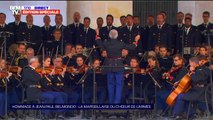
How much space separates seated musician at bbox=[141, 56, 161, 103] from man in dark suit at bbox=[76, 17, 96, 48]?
2369mm

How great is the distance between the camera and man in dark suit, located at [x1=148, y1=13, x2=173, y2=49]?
51.5ft

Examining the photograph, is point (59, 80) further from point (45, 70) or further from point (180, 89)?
point (180, 89)

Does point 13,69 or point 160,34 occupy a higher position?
point 160,34

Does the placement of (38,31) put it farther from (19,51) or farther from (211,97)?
(211,97)

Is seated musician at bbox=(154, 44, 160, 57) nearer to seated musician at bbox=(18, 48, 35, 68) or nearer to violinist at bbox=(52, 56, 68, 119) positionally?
violinist at bbox=(52, 56, 68, 119)

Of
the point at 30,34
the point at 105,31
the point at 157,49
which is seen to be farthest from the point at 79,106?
the point at 30,34

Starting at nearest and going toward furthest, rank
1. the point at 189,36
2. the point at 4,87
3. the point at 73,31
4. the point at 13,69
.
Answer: the point at 4,87 → the point at 13,69 → the point at 189,36 → the point at 73,31

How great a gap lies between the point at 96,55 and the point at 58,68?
5.31 ft

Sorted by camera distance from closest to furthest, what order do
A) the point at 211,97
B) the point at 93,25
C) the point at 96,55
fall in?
the point at 211,97 → the point at 96,55 → the point at 93,25

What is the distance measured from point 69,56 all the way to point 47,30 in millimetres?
1746

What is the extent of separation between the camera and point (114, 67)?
13.4 meters

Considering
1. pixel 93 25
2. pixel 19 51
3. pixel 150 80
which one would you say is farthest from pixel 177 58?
pixel 93 25

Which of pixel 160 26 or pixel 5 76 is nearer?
pixel 5 76

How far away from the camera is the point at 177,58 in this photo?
13469 millimetres
